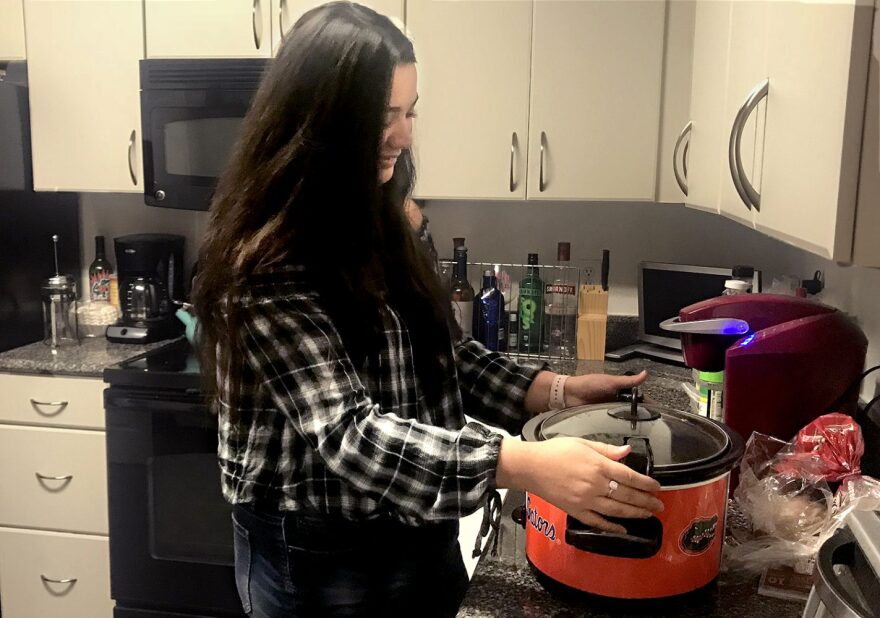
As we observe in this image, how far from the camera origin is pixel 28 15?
225cm

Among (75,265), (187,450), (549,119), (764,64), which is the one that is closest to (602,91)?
(549,119)

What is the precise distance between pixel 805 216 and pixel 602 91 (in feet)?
3.82

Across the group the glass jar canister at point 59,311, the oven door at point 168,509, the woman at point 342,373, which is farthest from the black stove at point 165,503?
the woman at point 342,373

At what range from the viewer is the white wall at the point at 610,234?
237cm

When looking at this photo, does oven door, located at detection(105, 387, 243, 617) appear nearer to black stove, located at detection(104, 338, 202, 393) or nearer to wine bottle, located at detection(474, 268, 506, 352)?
black stove, located at detection(104, 338, 202, 393)

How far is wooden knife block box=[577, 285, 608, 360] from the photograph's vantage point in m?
2.28

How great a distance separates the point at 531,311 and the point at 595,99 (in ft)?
2.01

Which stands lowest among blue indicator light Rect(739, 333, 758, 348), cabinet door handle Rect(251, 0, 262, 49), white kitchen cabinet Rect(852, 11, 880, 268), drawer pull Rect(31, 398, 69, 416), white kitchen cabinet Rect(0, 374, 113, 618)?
white kitchen cabinet Rect(0, 374, 113, 618)

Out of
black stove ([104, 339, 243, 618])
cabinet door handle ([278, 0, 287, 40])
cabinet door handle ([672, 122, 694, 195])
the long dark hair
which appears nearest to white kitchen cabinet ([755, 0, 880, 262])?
the long dark hair

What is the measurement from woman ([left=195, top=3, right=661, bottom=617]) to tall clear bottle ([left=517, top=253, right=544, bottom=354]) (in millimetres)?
1127

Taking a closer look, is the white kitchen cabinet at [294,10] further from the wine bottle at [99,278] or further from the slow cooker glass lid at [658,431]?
the slow cooker glass lid at [658,431]

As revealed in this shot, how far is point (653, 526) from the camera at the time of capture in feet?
2.74

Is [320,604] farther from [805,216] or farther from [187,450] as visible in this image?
[187,450]

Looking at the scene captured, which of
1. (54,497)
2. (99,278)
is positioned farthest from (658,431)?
(99,278)
